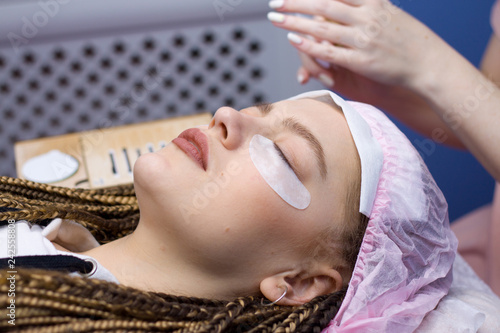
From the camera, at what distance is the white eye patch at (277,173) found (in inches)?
28.9

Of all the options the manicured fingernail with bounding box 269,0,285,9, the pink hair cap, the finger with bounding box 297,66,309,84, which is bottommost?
the pink hair cap

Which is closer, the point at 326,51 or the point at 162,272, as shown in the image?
the point at 162,272

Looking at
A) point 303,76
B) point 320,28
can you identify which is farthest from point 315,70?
point 320,28

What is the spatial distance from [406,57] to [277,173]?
44 centimetres

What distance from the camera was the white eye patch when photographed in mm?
733

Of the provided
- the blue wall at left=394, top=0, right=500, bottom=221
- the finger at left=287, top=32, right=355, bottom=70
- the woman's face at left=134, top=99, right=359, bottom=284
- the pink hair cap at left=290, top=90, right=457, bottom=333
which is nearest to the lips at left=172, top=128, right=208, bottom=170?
the woman's face at left=134, top=99, right=359, bottom=284

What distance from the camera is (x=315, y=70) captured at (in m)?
1.12

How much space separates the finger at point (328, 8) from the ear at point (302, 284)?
20.2 inches

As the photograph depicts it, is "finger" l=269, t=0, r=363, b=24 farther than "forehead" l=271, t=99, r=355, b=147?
Yes

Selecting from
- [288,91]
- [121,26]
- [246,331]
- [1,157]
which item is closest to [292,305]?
[246,331]

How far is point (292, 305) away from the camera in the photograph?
816 millimetres

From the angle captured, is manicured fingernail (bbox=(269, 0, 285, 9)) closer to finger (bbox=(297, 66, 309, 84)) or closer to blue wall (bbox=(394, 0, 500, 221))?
finger (bbox=(297, 66, 309, 84))

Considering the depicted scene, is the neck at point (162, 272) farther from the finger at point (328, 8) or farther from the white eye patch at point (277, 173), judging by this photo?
the finger at point (328, 8)

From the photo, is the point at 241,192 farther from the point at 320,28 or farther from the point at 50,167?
the point at 50,167
